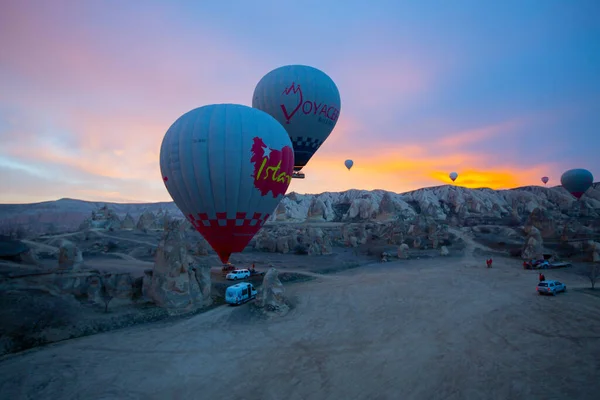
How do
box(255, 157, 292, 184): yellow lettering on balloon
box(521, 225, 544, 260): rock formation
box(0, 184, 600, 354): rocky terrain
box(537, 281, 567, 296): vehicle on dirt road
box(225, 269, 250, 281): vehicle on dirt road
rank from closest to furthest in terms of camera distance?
box(0, 184, 600, 354): rocky terrain → box(255, 157, 292, 184): yellow lettering on balloon → box(537, 281, 567, 296): vehicle on dirt road → box(225, 269, 250, 281): vehicle on dirt road → box(521, 225, 544, 260): rock formation

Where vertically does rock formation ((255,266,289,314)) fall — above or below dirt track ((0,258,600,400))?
above

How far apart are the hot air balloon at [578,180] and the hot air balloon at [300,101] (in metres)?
84.1

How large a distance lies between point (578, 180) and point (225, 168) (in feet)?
323

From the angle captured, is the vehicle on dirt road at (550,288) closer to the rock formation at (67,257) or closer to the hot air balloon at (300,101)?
the hot air balloon at (300,101)

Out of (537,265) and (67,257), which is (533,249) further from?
(67,257)

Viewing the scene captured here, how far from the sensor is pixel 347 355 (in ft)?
44.4

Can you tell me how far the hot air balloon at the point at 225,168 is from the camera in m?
19.0

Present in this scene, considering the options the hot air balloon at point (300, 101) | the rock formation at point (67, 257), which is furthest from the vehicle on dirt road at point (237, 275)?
the hot air balloon at point (300, 101)

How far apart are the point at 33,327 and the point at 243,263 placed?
23029 millimetres

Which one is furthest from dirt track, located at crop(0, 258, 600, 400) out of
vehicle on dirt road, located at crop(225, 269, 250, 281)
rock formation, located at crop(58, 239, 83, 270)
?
rock formation, located at crop(58, 239, 83, 270)

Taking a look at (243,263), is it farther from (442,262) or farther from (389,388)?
(389,388)

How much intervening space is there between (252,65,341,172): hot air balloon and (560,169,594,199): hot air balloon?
84113mm

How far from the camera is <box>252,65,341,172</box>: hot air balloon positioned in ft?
97.6

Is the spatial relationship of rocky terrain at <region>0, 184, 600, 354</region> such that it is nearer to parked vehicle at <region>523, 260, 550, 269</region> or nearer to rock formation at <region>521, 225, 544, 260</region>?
rock formation at <region>521, 225, 544, 260</region>
